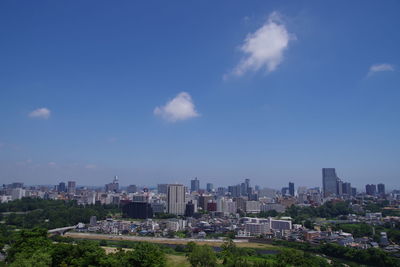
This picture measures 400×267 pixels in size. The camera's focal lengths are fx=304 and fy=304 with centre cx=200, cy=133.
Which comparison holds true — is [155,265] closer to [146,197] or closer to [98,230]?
[98,230]

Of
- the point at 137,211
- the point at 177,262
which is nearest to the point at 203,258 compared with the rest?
the point at 177,262

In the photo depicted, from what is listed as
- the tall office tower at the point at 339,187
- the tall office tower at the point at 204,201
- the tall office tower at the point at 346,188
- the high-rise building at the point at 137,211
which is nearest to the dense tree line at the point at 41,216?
the high-rise building at the point at 137,211

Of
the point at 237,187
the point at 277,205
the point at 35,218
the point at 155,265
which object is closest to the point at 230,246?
the point at 155,265

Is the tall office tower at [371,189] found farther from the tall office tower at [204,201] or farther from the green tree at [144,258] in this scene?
the green tree at [144,258]

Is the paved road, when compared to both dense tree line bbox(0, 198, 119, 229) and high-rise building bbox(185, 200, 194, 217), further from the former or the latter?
high-rise building bbox(185, 200, 194, 217)

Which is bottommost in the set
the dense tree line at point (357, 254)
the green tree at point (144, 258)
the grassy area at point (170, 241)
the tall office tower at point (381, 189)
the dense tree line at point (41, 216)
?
the grassy area at point (170, 241)

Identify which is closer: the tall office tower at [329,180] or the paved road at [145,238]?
the paved road at [145,238]

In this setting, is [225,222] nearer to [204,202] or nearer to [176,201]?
[176,201]

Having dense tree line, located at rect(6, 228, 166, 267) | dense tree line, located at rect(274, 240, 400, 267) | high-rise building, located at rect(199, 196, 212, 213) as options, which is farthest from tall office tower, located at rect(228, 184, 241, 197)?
dense tree line, located at rect(6, 228, 166, 267)
